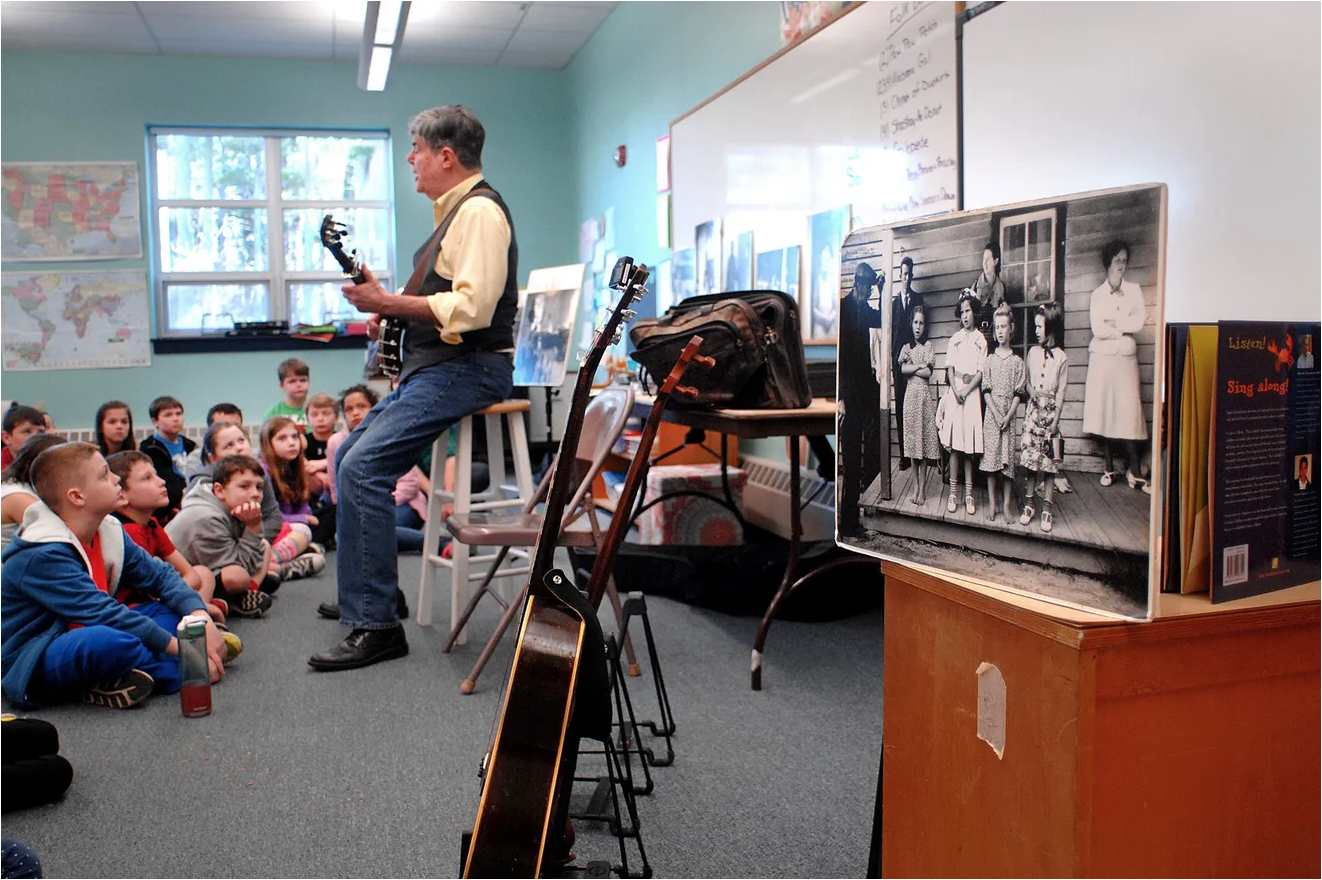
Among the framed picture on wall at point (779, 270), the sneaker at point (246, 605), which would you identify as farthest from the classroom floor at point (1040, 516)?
the sneaker at point (246, 605)

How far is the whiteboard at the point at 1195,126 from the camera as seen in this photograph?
5.65ft

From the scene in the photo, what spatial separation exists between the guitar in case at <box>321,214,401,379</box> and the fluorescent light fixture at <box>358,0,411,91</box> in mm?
2113

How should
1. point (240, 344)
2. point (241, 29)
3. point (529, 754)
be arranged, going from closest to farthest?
point (529, 754) < point (241, 29) < point (240, 344)

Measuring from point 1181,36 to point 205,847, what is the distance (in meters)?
2.31

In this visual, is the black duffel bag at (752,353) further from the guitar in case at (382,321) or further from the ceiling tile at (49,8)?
the ceiling tile at (49,8)

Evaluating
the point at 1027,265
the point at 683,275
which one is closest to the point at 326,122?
the point at 683,275

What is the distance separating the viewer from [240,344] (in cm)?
711

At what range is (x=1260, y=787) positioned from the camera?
952 millimetres

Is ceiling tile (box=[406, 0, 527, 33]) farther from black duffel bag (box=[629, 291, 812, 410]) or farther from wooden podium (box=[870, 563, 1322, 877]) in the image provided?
wooden podium (box=[870, 563, 1322, 877])

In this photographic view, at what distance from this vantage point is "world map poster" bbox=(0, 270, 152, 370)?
22.2 ft

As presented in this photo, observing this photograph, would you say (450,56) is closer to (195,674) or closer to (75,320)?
(75,320)

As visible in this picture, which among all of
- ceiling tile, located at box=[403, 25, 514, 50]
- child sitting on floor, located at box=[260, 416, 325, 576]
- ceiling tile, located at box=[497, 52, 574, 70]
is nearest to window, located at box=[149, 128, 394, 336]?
ceiling tile, located at box=[403, 25, 514, 50]

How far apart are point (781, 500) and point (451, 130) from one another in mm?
1829

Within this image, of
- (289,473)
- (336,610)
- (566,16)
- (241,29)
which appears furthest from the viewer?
(241,29)
